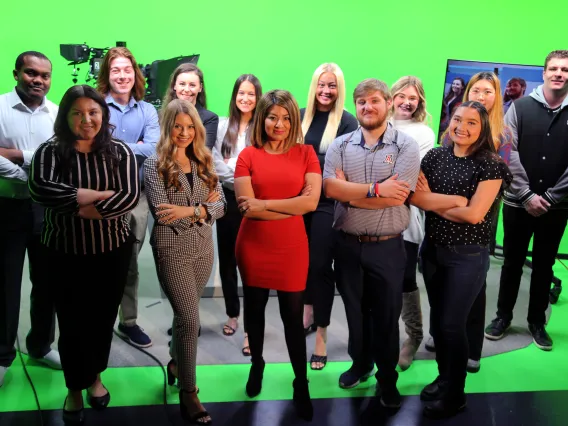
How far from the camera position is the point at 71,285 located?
8.34 ft

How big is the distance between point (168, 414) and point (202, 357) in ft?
1.92

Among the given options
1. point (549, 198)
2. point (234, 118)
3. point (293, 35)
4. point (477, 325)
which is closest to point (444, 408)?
point (477, 325)

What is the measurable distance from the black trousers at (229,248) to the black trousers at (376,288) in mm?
807

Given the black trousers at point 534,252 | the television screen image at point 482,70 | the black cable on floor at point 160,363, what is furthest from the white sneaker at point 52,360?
the television screen image at point 482,70

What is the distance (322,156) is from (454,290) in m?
1.06

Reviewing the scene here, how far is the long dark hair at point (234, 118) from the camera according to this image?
3275 mm

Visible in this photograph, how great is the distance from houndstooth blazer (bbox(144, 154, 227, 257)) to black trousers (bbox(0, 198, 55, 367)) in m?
0.74

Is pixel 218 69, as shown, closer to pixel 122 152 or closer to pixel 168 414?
pixel 122 152

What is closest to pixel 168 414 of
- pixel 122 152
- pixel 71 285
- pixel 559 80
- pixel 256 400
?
pixel 256 400

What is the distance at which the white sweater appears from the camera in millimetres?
3129

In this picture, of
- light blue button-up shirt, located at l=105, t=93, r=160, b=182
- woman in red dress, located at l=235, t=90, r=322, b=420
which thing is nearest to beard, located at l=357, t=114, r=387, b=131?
woman in red dress, located at l=235, t=90, r=322, b=420

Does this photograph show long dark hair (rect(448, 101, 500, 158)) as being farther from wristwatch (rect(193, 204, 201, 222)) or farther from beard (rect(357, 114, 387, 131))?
wristwatch (rect(193, 204, 201, 222))

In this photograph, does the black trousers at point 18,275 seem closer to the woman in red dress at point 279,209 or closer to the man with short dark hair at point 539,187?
the woman in red dress at point 279,209

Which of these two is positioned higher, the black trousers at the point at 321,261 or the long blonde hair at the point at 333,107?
the long blonde hair at the point at 333,107
